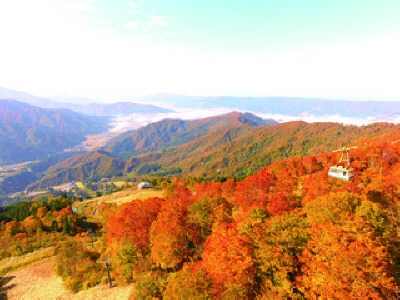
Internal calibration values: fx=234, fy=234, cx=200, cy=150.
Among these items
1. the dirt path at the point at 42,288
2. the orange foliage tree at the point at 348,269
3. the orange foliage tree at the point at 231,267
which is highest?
the orange foliage tree at the point at 348,269

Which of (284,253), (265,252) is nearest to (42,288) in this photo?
(265,252)

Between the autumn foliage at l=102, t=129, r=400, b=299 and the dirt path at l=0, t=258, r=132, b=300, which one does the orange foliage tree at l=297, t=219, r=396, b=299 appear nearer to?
the autumn foliage at l=102, t=129, r=400, b=299

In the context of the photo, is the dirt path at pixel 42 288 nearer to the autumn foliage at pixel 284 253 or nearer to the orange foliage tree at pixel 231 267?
the autumn foliage at pixel 284 253

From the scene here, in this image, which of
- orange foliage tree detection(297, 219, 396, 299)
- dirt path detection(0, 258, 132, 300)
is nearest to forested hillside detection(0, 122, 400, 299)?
orange foliage tree detection(297, 219, 396, 299)

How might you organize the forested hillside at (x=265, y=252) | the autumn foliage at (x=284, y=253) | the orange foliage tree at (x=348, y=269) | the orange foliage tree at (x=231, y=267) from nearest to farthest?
the orange foliage tree at (x=348, y=269), the autumn foliage at (x=284, y=253), the forested hillside at (x=265, y=252), the orange foliage tree at (x=231, y=267)

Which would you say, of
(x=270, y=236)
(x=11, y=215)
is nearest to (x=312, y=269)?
(x=270, y=236)

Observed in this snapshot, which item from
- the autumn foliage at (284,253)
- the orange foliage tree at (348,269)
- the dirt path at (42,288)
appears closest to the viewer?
the orange foliage tree at (348,269)

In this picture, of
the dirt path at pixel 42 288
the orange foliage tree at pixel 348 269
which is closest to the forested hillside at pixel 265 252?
the orange foliage tree at pixel 348 269

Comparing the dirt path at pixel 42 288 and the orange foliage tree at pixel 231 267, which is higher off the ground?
the orange foliage tree at pixel 231 267

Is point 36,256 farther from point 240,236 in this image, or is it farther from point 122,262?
Answer: point 240,236
